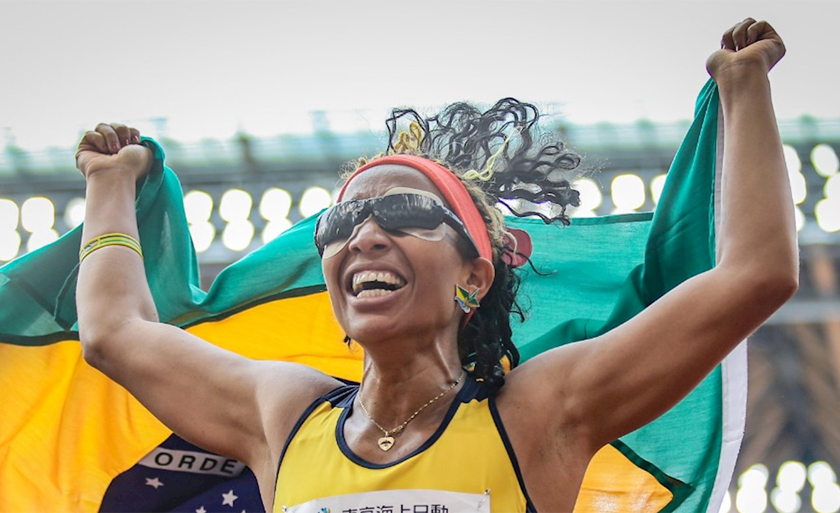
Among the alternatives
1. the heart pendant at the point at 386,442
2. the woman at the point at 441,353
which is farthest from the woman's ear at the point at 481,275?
the heart pendant at the point at 386,442

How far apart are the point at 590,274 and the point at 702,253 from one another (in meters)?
0.56

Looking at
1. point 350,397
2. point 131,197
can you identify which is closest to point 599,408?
point 350,397

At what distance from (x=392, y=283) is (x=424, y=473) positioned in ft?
1.57

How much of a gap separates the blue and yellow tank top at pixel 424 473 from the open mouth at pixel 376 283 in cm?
32

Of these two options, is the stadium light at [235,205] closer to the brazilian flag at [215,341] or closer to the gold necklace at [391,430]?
the brazilian flag at [215,341]

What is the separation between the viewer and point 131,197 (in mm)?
3629

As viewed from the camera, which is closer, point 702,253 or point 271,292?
point 702,253

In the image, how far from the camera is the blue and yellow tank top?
8.68 feet

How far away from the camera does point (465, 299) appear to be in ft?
9.95

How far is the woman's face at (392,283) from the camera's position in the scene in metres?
2.86

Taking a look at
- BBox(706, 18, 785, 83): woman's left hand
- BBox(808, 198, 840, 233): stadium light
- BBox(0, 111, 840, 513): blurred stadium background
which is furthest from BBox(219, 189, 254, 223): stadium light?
BBox(706, 18, 785, 83): woman's left hand

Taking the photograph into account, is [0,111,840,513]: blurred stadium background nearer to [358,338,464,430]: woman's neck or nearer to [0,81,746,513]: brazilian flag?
[0,81,746,513]: brazilian flag

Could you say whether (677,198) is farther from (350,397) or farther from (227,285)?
(227,285)

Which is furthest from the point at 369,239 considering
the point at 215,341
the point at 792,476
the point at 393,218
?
the point at 792,476
